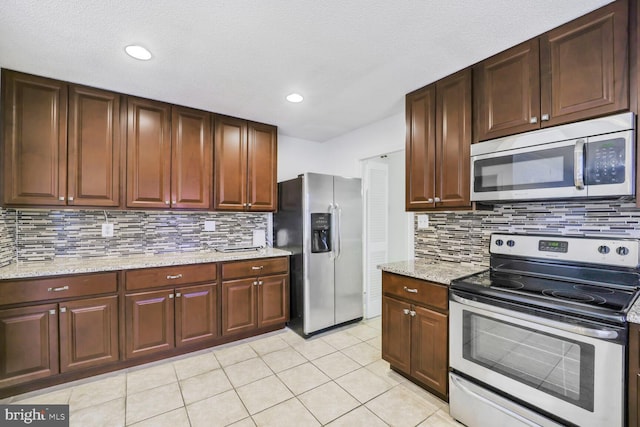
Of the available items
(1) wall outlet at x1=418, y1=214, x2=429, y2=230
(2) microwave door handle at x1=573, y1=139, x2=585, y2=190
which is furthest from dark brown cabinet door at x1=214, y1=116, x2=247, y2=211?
(2) microwave door handle at x1=573, y1=139, x2=585, y2=190

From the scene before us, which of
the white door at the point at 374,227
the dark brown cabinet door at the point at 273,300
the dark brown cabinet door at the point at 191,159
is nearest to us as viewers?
the dark brown cabinet door at the point at 191,159

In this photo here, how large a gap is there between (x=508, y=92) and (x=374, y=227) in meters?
2.09

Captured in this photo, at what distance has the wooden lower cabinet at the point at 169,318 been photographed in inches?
92.5

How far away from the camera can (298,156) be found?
3994 mm

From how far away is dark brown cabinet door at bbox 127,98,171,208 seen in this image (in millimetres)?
2568

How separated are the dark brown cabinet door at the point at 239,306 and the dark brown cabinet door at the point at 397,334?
137cm

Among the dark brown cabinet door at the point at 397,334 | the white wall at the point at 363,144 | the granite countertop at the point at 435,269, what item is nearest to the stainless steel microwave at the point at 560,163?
the granite countertop at the point at 435,269

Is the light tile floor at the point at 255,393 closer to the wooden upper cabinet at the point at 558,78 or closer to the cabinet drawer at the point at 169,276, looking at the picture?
the cabinet drawer at the point at 169,276

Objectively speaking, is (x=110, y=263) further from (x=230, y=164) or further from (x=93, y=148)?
(x=230, y=164)

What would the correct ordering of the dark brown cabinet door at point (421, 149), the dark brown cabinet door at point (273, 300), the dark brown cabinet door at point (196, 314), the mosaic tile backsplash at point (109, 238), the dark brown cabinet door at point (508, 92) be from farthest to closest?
the dark brown cabinet door at point (273, 300), the dark brown cabinet door at point (196, 314), the mosaic tile backsplash at point (109, 238), the dark brown cabinet door at point (421, 149), the dark brown cabinet door at point (508, 92)

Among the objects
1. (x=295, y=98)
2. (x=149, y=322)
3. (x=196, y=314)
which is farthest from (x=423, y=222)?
(x=149, y=322)

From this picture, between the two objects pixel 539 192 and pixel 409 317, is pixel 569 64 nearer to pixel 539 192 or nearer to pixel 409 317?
pixel 539 192

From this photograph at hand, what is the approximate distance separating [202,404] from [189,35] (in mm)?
2407

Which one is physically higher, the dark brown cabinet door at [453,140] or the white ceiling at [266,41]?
the white ceiling at [266,41]
